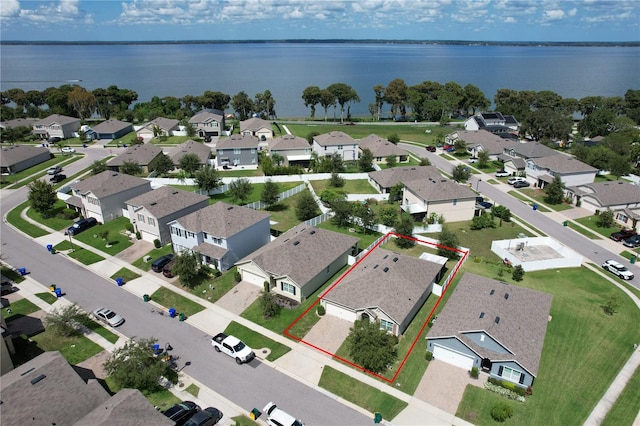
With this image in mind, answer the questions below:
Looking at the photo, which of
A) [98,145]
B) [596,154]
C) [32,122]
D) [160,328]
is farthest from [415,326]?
[32,122]

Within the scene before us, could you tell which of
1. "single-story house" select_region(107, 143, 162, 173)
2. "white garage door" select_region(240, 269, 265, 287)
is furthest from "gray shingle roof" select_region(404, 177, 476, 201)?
"single-story house" select_region(107, 143, 162, 173)

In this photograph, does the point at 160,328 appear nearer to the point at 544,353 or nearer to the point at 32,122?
the point at 544,353

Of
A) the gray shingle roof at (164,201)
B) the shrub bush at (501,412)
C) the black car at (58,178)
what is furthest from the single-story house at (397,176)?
the black car at (58,178)

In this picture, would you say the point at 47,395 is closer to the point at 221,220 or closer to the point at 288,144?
the point at 221,220

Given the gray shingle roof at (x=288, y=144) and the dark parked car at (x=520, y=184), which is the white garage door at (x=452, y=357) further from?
the gray shingle roof at (x=288, y=144)

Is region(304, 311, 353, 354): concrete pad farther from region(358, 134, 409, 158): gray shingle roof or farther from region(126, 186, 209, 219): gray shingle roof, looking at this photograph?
region(358, 134, 409, 158): gray shingle roof

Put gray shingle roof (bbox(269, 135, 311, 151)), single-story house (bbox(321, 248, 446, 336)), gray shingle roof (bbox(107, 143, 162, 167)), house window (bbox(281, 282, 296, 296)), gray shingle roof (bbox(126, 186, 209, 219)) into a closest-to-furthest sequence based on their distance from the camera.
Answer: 1. single-story house (bbox(321, 248, 446, 336))
2. house window (bbox(281, 282, 296, 296))
3. gray shingle roof (bbox(126, 186, 209, 219))
4. gray shingle roof (bbox(107, 143, 162, 167))
5. gray shingle roof (bbox(269, 135, 311, 151))
